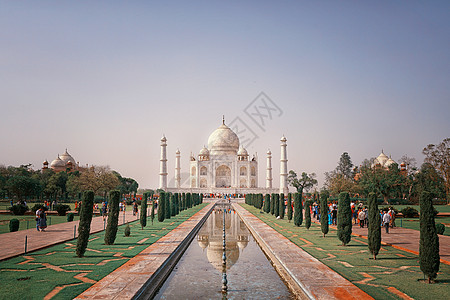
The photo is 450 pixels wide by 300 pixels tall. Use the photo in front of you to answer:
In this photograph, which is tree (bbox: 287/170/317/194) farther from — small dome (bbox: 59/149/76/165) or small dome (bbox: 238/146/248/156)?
small dome (bbox: 59/149/76/165)

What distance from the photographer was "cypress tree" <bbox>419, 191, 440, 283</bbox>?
674cm

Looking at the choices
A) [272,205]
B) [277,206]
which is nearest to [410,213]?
[277,206]

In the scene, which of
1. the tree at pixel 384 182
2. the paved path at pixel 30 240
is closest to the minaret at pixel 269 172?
the tree at pixel 384 182

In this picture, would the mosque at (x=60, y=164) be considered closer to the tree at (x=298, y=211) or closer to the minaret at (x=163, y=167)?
the minaret at (x=163, y=167)

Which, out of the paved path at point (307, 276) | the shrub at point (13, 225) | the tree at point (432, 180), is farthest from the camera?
the tree at point (432, 180)

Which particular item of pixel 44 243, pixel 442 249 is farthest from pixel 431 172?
pixel 44 243

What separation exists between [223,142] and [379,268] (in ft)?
174

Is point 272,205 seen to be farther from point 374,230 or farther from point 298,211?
point 374,230

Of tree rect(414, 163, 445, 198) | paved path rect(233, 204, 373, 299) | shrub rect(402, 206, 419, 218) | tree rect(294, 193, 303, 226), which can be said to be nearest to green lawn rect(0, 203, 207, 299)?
paved path rect(233, 204, 373, 299)

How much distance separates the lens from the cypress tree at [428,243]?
6.74 meters

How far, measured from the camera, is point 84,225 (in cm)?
938

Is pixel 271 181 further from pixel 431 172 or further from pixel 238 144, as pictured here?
pixel 431 172

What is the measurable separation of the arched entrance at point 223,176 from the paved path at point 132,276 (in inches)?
1883

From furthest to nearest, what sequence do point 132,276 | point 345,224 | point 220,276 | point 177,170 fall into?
point 177,170, point 345,224, point 220,276, point 132,276
